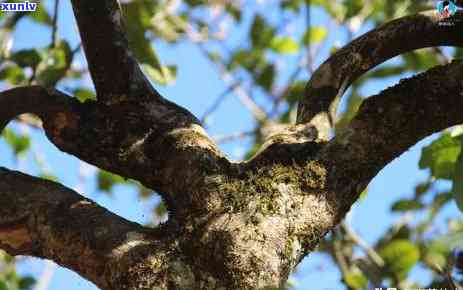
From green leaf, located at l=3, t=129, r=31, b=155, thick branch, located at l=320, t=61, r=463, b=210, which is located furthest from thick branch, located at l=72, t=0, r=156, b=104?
green leaf, located at l=3, t=129, r=31, b=155

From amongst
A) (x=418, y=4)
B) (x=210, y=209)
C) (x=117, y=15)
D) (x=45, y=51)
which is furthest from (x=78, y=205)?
(x=418, y=4)

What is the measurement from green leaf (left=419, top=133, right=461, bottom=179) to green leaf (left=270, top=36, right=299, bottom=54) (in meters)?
1.99

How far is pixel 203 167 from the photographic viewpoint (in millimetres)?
1464

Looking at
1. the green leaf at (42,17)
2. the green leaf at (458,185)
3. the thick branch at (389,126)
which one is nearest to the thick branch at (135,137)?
the thick branch at (389,126)

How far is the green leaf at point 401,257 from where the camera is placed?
2230 millimetres

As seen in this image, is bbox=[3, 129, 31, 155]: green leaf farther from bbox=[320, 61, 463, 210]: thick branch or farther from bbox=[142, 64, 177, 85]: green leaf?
bbox=[320, 61, 463, 210]: thick branch

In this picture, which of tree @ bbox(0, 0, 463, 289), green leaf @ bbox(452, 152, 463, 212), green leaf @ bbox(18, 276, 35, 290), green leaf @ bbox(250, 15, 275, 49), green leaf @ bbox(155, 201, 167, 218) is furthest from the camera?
green leaf @ bbox(250, 15, 275, 49)

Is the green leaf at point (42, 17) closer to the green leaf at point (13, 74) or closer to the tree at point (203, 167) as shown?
the green leaf at point (13, 74)

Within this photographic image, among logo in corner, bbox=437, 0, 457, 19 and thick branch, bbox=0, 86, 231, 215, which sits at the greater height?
logo in corner, bbox=437, 0, 457, 19

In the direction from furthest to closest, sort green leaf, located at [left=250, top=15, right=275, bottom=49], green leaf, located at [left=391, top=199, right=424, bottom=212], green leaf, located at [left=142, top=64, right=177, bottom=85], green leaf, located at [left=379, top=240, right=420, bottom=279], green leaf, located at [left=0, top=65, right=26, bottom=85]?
green leaf, located at [left=250, top=15, right=275, bottom=49] → green leaf, located at [left=0, top=65, right=26, bottom=85] → green leaf, located at [left=391, top=199, right=424, bottom=212] → green leaf, located at [left=142, top=64, right=177, bottom=85] → green leaf, located at [left=379, top=240, right=420, bottom=279]

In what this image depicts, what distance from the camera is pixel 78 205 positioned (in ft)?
4.82

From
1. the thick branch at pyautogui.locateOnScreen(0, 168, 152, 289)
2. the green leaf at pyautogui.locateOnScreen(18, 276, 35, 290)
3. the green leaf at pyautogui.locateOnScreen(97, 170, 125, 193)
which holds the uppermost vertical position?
the green leaf at pyautogui.locateOnScreen(97, 170, 125, 193)

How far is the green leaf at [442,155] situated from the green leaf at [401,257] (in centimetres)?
28

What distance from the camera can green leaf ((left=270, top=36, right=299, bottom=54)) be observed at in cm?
402
